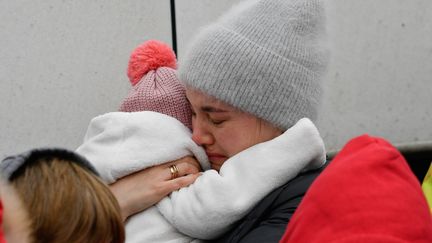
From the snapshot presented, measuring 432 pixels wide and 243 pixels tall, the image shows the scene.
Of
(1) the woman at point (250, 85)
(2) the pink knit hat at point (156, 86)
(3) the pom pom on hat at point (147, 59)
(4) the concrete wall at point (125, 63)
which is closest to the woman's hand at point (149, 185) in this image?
(1) the woman at point (250, 85)

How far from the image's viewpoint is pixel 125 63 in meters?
1.78

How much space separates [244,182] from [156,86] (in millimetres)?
317

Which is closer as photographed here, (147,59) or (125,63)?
(147,59)

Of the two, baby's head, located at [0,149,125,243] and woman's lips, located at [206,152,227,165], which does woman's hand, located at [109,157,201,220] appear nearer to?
woman's lips, located at [206,152,227,165]

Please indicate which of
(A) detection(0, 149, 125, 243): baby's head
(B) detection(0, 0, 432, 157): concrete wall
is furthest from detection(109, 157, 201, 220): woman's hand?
(B) detection(0, 0, 432, 157): concrete wall

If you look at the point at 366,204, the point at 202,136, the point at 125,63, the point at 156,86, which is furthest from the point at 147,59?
the point at 366,204

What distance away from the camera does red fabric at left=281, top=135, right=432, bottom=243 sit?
0.55 m

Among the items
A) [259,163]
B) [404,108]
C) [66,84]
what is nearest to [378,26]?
[404,108]

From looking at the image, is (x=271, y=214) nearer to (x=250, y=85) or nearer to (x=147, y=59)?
(x=250, y=85)

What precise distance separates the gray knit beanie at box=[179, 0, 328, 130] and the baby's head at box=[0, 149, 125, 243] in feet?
1.35

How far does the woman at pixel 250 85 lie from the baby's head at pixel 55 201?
1.28 ft

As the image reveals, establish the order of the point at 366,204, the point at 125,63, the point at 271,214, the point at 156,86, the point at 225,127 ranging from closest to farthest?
the point at 366,204 → the point at 271,214 → the point at 225,127 → the point at 156,86 → the point at 125,63

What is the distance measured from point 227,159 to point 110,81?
0.78 metres

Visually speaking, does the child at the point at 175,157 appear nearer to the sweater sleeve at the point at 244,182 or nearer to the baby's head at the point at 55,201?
the sweater sleeve at the point at 244,182
